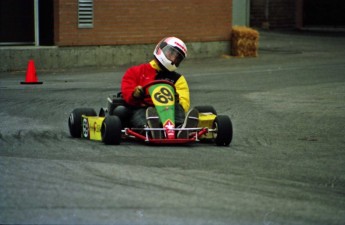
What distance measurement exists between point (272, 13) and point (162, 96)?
25.8 meters

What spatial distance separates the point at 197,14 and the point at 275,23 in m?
9.76

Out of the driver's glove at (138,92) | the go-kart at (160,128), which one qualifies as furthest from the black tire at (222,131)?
the driver's glove at (138,92)

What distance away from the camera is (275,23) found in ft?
121

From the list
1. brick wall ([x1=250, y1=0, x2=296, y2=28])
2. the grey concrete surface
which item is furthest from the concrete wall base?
brick wall ([x1=250, y1=0, x2=296, y2=28])

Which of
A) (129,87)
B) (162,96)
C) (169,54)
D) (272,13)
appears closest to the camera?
(162,96)

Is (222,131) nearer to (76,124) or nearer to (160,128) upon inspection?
(160,128)

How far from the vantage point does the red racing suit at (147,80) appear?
1162 cm

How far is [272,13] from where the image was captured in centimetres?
3662

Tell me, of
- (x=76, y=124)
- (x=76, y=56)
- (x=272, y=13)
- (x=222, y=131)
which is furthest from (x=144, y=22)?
(x=222, y=131)

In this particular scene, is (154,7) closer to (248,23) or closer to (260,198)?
(248,23)

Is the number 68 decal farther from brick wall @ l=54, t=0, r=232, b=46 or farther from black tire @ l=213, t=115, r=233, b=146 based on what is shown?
brick wall @ l=54, t=0, r=232, b=46

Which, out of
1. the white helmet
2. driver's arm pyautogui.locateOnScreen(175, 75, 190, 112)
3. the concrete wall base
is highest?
the white helmet

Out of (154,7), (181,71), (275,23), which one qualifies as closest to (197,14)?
(154,7)

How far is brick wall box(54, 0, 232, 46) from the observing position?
80.6 ft
